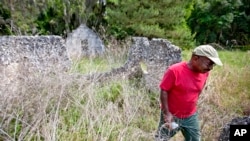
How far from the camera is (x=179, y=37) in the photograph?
1444cm

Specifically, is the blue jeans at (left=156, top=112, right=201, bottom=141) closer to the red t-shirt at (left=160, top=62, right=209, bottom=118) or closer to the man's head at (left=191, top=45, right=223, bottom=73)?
the red t-shirt at (left=160, top=62, right=209, bottom=118)

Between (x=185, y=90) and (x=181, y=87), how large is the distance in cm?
7

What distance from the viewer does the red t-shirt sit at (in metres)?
3.84

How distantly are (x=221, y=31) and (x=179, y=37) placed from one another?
6.37 meters

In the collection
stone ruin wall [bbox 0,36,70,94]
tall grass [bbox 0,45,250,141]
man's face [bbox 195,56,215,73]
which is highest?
man's face [bbox 195,56,215,73]

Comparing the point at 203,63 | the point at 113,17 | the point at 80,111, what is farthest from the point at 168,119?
the point at 113,17

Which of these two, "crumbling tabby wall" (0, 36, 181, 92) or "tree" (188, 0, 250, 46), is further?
"tree" (188, 0, 250, 46)

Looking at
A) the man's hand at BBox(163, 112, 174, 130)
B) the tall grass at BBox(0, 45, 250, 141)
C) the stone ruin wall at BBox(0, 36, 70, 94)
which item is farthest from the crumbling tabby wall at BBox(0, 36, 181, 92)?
the man's hand at BBox(163, 112, 174, 130)

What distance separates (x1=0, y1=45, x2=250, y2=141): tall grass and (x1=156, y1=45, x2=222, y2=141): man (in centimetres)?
Result: 65

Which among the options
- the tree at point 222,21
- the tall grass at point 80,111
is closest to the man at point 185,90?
the tall grass at point 80,111

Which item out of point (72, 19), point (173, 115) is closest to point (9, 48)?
point (173, 115)

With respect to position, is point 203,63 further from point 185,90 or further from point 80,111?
point 80,111

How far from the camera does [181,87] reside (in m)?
3.87

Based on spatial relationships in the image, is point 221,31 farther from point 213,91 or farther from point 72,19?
point 213,91
